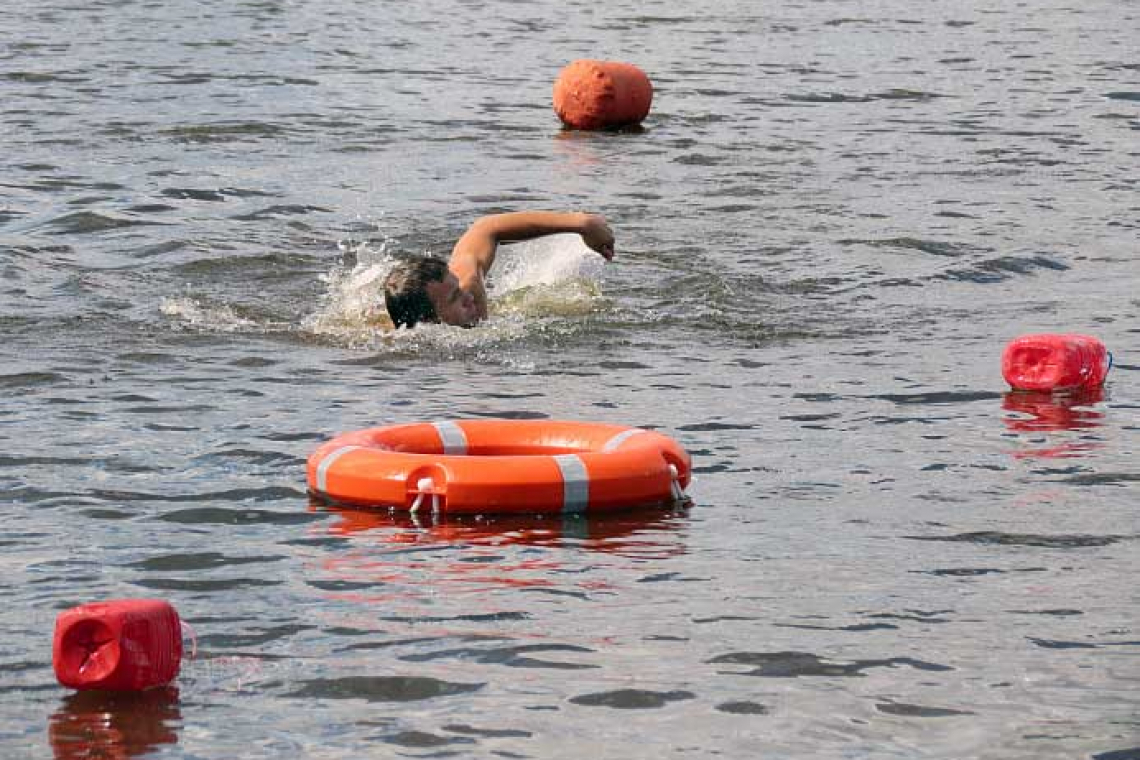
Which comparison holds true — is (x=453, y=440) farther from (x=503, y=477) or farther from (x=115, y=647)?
(x=115, y=647)

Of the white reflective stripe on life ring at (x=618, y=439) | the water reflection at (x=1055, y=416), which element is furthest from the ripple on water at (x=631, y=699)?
the water reflection at (x=1055, y=416)

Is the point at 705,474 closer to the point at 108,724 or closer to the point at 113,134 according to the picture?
the point at 108,724

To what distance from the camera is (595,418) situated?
10.0 m

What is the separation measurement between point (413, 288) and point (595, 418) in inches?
74.3

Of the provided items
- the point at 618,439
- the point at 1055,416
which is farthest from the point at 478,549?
the point at 1055,416

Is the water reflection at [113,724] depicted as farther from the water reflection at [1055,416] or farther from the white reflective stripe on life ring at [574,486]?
the water reflection at [1055,416]

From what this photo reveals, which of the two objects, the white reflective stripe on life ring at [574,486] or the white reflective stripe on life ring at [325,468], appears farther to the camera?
the white reflective stripe on life ring at [325,468]

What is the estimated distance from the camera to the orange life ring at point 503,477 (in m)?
8.04

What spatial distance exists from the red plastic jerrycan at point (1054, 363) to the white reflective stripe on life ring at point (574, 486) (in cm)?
328

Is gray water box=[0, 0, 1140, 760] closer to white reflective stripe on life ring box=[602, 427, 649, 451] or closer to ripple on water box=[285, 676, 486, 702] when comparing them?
ripple on water box=[285, 676, 486, 702]

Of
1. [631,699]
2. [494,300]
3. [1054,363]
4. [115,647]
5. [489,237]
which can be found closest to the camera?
[115,647]

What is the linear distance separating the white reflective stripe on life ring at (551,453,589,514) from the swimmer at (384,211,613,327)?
3.32 m

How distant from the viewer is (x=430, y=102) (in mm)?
23875

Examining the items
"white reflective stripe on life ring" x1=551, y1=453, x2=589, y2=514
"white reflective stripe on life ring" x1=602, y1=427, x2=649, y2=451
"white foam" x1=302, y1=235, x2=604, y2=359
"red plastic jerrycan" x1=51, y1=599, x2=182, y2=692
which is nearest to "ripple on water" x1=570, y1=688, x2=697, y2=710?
"red plastic jerrycan" x1=51, y1=599, x2=182, y2=692
